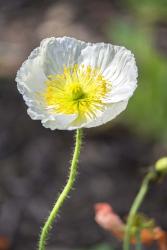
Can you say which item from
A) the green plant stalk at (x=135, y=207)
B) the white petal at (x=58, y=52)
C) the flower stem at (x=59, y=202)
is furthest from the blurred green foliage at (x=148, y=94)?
the flower stem at (x=59, y=202)

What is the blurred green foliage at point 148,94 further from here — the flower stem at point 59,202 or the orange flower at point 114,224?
the flower stem at point 59,202

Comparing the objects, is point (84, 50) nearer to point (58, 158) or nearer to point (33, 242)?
point (33, 242)

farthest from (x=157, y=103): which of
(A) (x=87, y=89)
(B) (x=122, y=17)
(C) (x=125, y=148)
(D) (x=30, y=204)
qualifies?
(A) (x=87, y=89)

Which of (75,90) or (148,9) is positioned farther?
(148,9)

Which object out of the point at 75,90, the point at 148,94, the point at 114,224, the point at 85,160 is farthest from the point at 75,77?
the point at 85,160

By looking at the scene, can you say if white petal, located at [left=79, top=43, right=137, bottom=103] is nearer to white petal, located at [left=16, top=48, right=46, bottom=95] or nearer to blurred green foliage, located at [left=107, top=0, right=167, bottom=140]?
white petal, located at [left=16, top=48, right=46, bottom=95]

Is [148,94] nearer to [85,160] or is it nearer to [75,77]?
[85,160]
